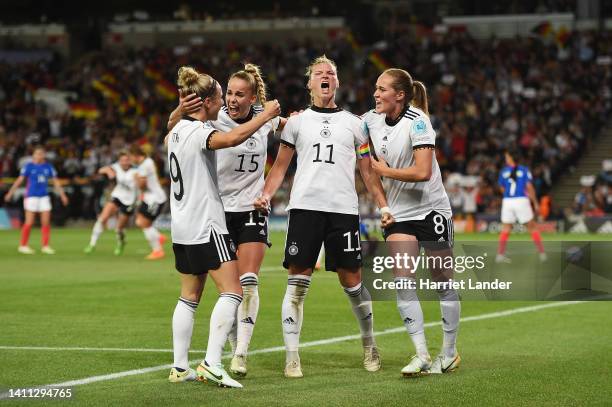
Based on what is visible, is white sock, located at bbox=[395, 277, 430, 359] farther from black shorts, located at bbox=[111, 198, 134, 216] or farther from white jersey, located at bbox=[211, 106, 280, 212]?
black shorts, located at bbox=[111, 198, 134, 216]

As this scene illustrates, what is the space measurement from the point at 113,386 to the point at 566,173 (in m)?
31.3

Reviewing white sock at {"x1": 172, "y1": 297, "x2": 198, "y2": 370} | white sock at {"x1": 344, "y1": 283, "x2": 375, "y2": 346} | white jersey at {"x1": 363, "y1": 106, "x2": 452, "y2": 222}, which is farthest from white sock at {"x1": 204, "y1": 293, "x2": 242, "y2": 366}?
white jersey at {"x1": 363, "y1": 106, "x2": 452, "y2": 222}

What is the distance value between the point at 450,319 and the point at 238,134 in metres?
2.58

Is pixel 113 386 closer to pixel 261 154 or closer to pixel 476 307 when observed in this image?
pixel 261 154

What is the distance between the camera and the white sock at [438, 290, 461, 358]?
9.41 metres

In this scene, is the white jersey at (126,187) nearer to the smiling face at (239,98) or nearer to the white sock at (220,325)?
the smiling face at (239,98)

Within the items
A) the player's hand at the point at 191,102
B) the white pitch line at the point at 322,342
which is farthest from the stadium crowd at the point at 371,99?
the player's hand at the point at 191,102

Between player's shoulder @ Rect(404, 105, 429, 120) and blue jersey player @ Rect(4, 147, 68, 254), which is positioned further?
blue jersey player @ Rect(4, 147, 68, 254)

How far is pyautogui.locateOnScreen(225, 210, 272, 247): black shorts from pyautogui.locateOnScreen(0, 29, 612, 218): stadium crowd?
26.1 m

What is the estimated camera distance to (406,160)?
9.34m

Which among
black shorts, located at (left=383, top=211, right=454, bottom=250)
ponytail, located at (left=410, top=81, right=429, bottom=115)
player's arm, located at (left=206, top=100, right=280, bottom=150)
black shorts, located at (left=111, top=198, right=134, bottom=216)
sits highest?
ponytail, located at (left=410, top=81, right=429, bottom=115)

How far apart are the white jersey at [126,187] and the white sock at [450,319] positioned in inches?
618

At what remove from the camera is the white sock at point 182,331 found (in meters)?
8.70

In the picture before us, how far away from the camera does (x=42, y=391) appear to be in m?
8.15
